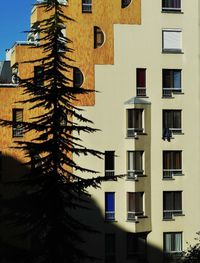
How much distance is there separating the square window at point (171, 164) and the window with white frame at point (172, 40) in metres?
7.13

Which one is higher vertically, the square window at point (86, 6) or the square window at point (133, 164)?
the square window at point (86, 6)

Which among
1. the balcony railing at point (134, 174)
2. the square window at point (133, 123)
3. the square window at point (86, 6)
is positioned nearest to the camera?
the balcony railing at point (134, 174)

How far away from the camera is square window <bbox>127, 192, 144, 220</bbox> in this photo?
40062 millimetres

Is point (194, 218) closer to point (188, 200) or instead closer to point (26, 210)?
point (188, 200)

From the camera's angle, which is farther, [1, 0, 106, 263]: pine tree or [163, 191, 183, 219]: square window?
[163, 191, 183, 219]: square window

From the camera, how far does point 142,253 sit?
1601 inches

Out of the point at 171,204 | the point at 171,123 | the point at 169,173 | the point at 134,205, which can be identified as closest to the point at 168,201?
the point at 171,204

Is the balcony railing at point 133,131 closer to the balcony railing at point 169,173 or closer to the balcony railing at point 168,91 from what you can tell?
the balcony railing at point 168,91

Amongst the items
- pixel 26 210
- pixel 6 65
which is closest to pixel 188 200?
pixel 6 65

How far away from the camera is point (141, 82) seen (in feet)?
135

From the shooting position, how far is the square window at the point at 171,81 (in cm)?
4138

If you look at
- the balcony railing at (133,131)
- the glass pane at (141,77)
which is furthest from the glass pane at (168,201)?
the glass pane at (141,77)

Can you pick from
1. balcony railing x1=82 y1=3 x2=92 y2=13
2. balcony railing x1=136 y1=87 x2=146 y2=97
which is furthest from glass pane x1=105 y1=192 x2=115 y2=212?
balcony railing x1=82 y1=3 x2=92 y2=13

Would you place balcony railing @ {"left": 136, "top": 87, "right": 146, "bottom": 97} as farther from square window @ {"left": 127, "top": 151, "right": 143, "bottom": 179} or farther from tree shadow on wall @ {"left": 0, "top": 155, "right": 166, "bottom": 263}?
tree shadow on wall @ {"left": 0, "top": 155, "right": 166, "bottom": 263}
